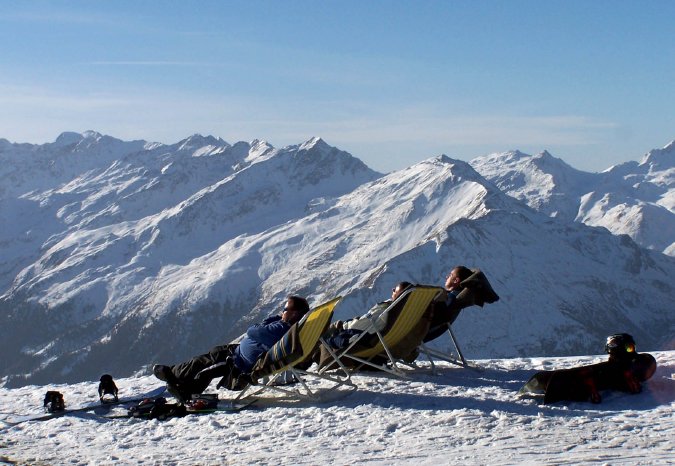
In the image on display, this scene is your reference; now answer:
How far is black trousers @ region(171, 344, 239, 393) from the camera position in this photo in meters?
16.2

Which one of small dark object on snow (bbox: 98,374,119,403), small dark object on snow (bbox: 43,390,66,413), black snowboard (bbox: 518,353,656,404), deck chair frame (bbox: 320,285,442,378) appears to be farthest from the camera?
small dark object on snow (bbox: 98,374,119,403)

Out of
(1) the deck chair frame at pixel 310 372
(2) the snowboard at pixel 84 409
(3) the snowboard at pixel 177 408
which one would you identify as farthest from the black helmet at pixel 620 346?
(2) the snowboard at pixel 84 409

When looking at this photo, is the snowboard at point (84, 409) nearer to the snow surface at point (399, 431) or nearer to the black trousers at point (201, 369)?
the snow surface at point (399, 431)

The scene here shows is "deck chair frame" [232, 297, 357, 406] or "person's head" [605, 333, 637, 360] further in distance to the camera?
"deck chair frame" [232, 297, 357, 406]

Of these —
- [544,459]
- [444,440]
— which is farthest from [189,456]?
[544,459]

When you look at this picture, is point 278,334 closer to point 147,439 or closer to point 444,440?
point 147,439

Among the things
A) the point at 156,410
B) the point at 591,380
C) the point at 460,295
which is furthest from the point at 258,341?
the point at 591,380

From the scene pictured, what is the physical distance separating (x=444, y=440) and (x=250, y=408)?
4.54 m

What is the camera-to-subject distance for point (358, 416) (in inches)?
533

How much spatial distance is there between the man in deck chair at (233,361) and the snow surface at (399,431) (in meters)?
1.02

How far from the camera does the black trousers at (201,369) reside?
16250 mm

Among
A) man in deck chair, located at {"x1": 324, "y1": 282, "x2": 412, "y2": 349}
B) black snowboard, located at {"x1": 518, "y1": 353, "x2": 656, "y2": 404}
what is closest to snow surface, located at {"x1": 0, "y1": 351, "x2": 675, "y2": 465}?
black snowboard, located at {"x1": 518, "y1": 353, "x2": 656, "y2": 404}

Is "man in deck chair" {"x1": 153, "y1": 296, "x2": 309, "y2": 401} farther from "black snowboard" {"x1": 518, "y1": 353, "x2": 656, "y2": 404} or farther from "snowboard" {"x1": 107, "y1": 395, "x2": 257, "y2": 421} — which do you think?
"black snowboard" {"x1": 518, "y1": 353, "x2": 656, "y2": 404}

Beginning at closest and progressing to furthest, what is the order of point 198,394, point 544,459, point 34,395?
point 544,459, point 198,394, point 34,395
